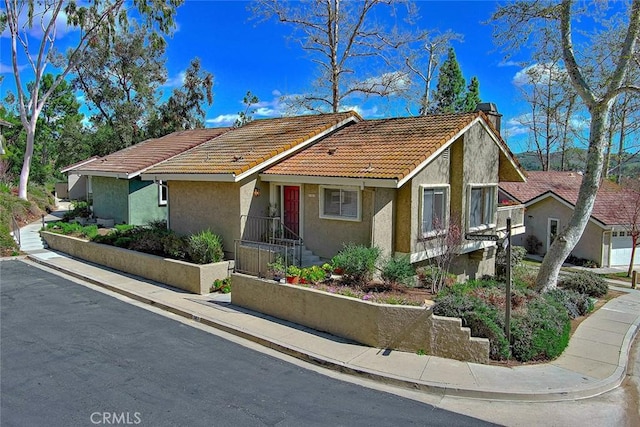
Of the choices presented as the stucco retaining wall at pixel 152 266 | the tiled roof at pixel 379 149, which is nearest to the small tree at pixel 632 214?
the tiled roof at pixel 379 149

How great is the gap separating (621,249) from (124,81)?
3877 cm

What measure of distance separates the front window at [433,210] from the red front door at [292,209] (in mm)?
3972

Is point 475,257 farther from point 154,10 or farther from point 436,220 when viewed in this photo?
point 154,10

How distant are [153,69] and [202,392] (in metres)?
36.6

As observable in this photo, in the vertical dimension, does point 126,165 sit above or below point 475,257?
above

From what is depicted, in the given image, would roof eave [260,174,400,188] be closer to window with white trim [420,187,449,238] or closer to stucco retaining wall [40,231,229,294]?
window with white trim [420,187,449,238]

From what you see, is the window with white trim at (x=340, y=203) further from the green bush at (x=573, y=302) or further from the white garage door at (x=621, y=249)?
the white garage door at (x=621, y=249)

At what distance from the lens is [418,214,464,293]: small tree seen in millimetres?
11219

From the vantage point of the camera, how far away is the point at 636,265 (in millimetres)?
26219

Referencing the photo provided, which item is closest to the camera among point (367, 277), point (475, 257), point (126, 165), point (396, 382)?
point (396, 382)

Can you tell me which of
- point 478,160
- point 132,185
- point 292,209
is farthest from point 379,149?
point 132,185

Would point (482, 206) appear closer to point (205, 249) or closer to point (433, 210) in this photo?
point (433, 210)

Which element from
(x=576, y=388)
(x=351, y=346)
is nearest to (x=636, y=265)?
(x=576, y=388)

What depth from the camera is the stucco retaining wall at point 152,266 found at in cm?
1241
